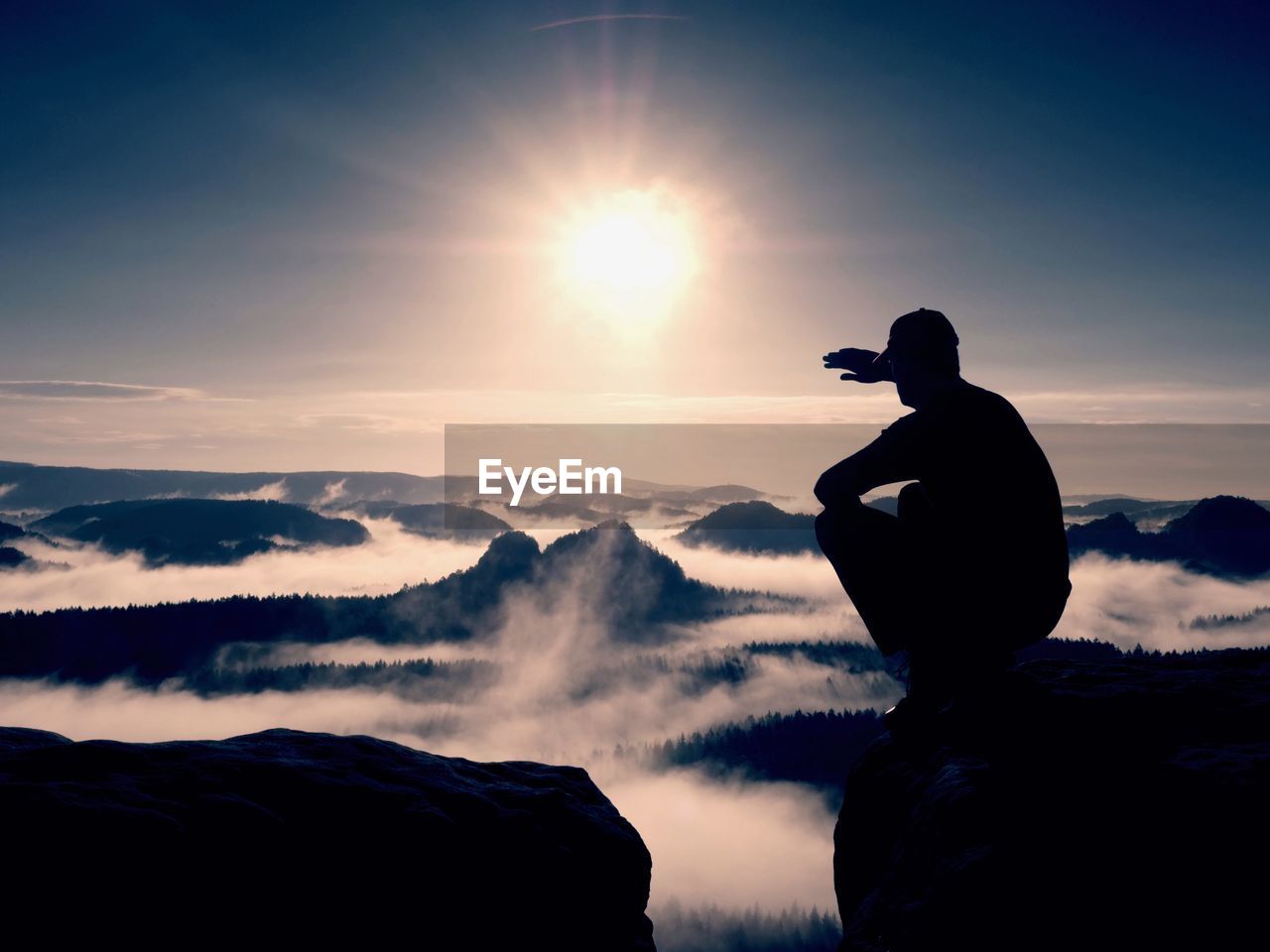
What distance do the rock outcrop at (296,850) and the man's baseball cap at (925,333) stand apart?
654 cm

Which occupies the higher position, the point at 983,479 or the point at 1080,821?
the point at 983,479

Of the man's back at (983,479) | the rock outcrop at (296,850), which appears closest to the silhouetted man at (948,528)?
the man's back at (983,479)

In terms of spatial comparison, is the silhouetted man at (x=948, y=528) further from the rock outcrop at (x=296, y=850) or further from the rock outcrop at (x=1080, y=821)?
the rock outcrop at (x=296, y=850)

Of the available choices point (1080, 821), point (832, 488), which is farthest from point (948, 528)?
point (1080, 821)

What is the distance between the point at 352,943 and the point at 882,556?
5642mm

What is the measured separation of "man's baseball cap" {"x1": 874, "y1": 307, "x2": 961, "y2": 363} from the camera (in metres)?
6.51

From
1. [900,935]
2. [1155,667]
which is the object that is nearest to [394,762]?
[900,935]

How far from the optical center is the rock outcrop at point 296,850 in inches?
203

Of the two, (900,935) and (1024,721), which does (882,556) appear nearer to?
(1024,721)

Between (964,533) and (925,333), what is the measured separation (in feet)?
5.99

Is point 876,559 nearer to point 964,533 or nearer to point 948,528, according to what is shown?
point 948,528

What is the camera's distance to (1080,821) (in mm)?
5434

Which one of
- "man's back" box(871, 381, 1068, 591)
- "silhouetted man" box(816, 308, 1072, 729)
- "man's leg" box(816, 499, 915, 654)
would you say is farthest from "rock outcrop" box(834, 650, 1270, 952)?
"man's back" box(871, 381, 1068, 591)

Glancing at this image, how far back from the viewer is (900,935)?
5.72 meters
